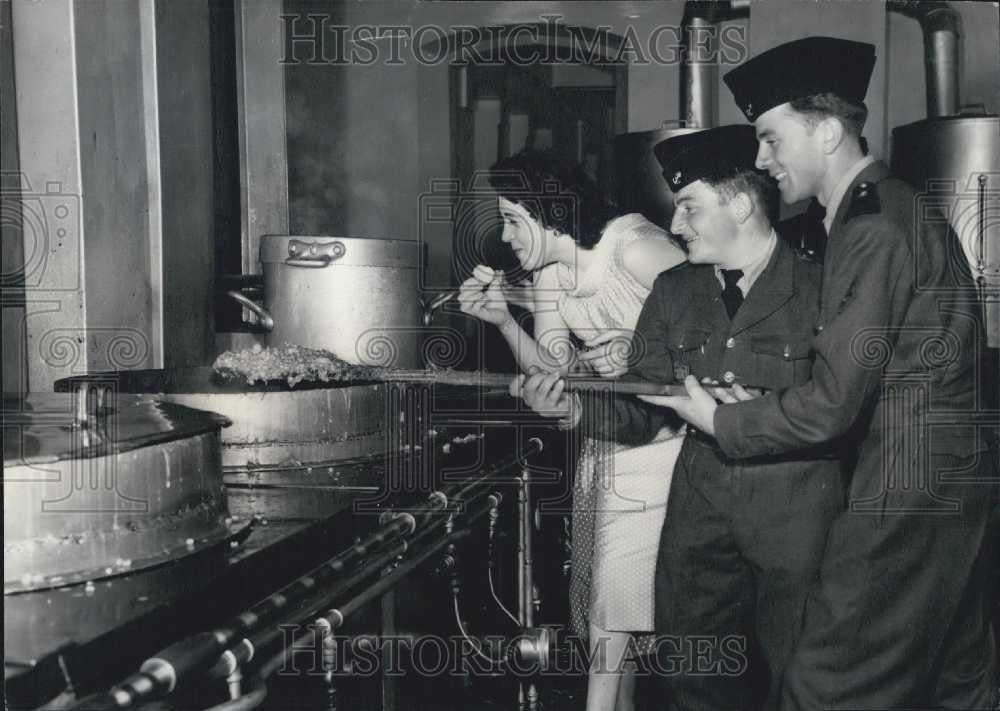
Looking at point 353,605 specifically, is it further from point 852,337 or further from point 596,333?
point 596,333

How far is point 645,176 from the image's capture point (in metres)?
4.99

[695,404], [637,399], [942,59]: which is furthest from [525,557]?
[942,59]

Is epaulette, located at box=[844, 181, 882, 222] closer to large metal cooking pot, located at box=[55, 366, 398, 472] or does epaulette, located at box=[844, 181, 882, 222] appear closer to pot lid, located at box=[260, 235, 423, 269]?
large metal cooking pot, located at box=[55, 366, 398, 472]

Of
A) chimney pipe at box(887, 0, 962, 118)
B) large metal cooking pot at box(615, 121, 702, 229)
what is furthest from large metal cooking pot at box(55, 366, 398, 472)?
chimney pipe at box(887, 0, 962, 118)

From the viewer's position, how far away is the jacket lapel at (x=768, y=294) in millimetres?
2619

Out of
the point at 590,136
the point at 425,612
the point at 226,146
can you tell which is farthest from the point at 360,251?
the point at 590,136

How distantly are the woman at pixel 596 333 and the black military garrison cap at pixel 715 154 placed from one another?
49 centimetres

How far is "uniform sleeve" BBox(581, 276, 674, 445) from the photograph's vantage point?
9.25 feet

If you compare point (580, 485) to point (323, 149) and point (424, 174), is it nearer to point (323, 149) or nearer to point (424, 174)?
point (323, 149)

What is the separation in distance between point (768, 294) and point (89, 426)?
71.0 inches

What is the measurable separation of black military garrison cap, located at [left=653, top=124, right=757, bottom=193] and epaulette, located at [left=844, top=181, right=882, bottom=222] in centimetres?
41

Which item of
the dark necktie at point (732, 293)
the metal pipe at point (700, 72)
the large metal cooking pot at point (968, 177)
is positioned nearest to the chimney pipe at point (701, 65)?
the metal pipe at point (700, 72)

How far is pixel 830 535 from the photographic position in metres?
2.39

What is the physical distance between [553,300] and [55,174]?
173 cm
